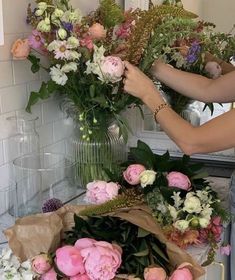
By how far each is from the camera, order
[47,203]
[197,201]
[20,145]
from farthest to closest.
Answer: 1. [20,145]
2. [47,203]
3. [197,201]

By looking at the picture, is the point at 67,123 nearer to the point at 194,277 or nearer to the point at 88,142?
the point at 88,142

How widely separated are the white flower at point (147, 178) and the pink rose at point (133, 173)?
0.02 metres

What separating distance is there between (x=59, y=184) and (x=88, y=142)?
16 cm

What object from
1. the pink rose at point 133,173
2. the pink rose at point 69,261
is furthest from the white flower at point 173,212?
the pink rose at point 69,261

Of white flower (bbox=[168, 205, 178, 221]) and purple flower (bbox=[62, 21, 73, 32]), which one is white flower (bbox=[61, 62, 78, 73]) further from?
white flower (bbox=[168, 205, 178, 221])

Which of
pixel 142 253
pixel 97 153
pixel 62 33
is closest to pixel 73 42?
pixel 62 33

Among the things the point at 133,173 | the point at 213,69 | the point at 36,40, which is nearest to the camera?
the point at 133,173

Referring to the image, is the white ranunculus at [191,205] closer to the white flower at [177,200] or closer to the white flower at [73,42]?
the white flower at [177,200]

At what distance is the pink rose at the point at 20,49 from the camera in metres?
1.34

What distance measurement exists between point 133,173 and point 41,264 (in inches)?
15.2

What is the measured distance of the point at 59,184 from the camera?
1.55m

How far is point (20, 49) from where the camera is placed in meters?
1.34

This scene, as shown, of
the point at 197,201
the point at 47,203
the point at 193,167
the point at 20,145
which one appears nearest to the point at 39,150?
the point at 20,145

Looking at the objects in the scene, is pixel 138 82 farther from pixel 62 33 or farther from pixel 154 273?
pixel 154 273
